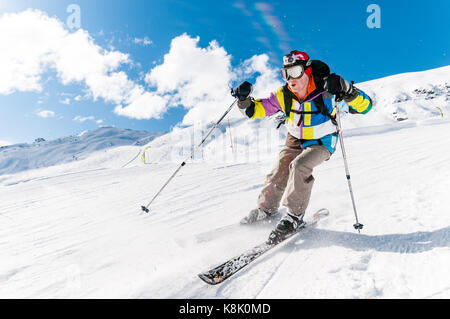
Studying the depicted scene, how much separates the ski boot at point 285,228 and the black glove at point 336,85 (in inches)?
57.5

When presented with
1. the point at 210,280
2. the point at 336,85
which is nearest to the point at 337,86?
the point at 336,85

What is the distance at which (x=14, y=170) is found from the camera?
62.0 metres

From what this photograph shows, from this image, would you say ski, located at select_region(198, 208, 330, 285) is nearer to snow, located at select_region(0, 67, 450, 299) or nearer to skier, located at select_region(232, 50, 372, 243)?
snow, located at select_region(0, 67, 450, 299)

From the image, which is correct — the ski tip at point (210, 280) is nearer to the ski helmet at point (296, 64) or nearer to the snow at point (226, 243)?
the snow at point (226, 243)

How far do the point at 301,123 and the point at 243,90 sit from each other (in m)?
0.93

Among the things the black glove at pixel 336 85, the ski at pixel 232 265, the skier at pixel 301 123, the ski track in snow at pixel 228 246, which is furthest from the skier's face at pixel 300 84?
the ski at pixel 232 265

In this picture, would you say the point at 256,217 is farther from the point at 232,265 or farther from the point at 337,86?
the point at 337,86

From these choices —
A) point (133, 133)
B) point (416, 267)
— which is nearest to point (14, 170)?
point (133, 133)

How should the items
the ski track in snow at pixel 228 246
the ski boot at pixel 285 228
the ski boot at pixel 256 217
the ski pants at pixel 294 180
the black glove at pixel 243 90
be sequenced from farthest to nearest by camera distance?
the black glove at pixel 243 90 < the ski boot at pixel 256 217 < the ski pants at pixel 294 180 < the ski boot at pixel 285 228 < the ski track in snow at pixel 228 246

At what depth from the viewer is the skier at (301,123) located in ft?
9.40

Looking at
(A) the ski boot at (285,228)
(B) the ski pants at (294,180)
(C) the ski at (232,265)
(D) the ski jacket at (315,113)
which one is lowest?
(C) the ski at (232,265)

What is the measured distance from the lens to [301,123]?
10.6 feet
